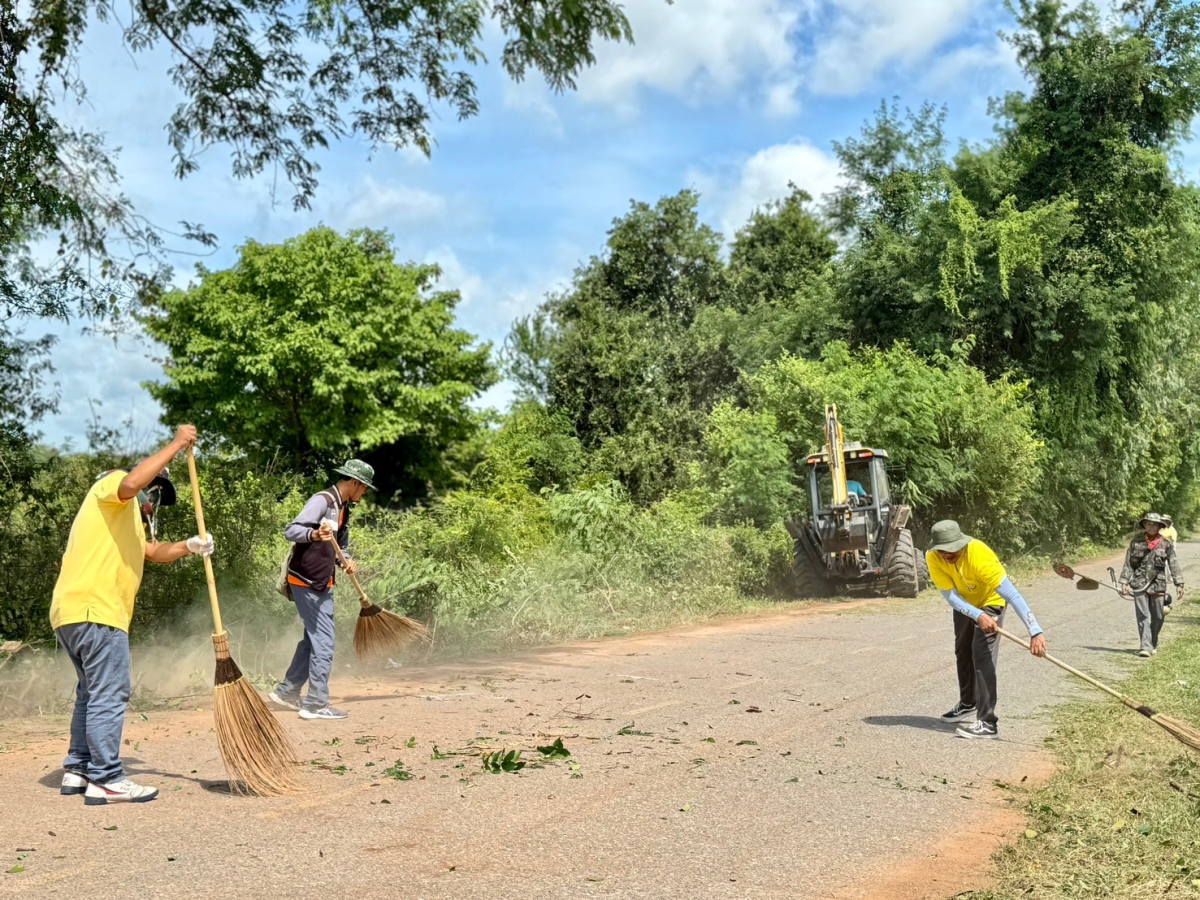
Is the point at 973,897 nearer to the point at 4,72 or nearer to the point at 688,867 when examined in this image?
the point at 688,867

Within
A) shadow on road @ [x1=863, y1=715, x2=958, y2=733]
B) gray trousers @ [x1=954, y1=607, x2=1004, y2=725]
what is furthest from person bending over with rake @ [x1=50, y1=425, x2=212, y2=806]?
gray trousers @ [x1=954, y1=607, x2=1004, y2=725]

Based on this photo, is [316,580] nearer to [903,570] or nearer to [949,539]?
[949,539]

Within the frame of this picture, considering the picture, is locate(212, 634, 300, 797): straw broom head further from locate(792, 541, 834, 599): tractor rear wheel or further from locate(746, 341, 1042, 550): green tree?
locate(746, 341, 1042, 550): green tree

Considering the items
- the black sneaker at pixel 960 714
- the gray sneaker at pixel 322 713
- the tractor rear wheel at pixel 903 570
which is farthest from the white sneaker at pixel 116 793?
the tractor rear wheel at pixel 903 570

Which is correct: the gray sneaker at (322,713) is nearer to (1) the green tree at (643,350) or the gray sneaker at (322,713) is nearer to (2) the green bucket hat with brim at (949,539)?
(2) the green bucket hat with brim at (949,539)

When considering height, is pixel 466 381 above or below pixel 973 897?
above

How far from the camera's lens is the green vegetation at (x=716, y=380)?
14625 millimetres

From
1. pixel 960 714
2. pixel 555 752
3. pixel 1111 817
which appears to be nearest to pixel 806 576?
pixel 960 714

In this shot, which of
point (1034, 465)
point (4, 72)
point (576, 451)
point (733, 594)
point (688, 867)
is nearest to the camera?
point (688, 867)

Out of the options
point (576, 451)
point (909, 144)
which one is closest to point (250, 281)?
point (576, 451)

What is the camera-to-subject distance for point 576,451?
32812 millimetres

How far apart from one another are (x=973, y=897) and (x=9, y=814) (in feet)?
15.8

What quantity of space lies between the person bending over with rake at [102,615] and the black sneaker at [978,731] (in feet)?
18.1

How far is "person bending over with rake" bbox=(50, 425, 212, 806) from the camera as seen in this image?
6070mm
